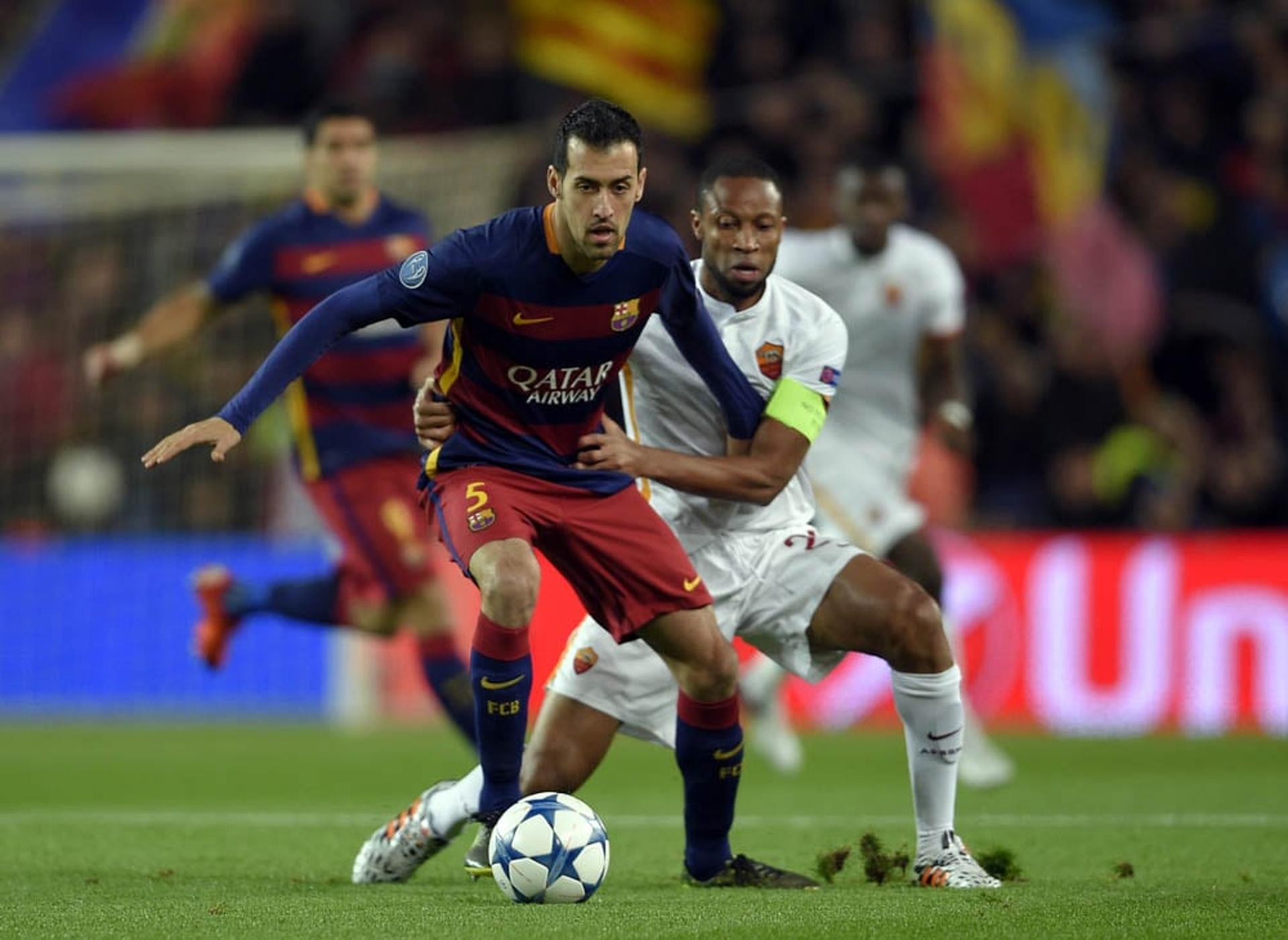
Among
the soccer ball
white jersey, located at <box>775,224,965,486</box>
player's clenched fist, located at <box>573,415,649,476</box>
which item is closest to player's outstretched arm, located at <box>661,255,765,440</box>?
player's clenched fist, located at <box>573,415,649,476</box>

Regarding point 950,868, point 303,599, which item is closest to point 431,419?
point 950,868

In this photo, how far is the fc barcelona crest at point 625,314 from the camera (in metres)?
5.71

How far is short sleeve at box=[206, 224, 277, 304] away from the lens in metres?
8.10

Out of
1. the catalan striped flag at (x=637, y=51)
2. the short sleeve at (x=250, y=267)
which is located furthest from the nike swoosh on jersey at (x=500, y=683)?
the catalan striped flag at (x=637, y=51)

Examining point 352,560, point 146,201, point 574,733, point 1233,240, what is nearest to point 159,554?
point 146,201

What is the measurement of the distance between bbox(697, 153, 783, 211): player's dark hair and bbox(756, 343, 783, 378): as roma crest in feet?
1.48

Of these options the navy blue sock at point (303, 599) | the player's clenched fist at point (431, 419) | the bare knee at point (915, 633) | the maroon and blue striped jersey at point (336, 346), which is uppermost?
the maroon and blue striped jersey at point (336, 346)

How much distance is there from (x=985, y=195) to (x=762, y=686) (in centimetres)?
Answer: 586

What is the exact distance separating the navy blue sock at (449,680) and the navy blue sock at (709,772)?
1876 mm

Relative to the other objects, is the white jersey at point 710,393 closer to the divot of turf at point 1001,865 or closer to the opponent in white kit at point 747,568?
the opponent in white kit at point 747,568

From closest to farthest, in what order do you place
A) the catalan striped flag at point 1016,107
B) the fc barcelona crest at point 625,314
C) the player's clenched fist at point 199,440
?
the player's clenched fist at point 199,440 → the fc barcelona crest at point 625,314 → the catalan striped flag at point 1016,107

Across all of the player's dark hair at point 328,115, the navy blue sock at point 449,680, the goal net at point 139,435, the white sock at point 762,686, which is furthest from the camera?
the goal net at point 139,435

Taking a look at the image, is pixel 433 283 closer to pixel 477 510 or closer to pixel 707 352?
pixel 477 510

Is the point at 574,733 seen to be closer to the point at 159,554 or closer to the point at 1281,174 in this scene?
the point at 159,554
